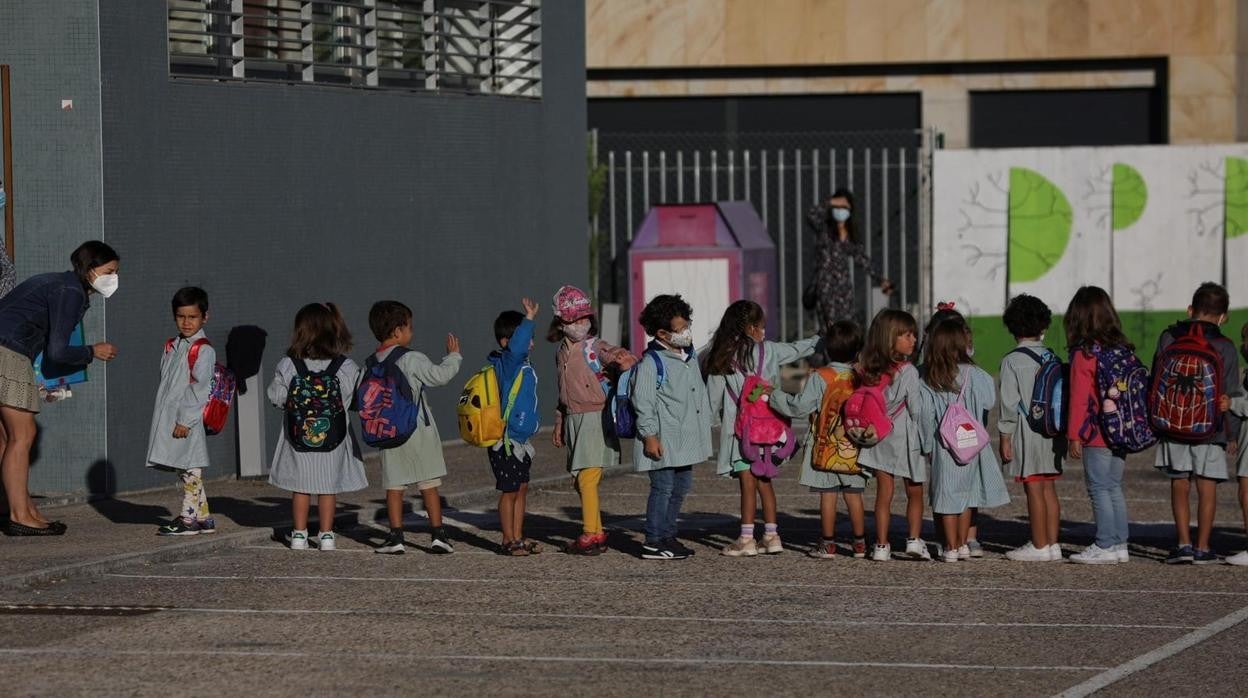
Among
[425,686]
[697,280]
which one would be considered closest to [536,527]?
[425,686]

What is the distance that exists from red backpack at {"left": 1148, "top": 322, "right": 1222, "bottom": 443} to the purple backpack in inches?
2.5

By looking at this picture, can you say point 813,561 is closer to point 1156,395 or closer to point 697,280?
point 1156,395

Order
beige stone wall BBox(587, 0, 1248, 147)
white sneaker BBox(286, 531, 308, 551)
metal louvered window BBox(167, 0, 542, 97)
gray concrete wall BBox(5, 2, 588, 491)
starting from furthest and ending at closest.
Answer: beige stone wall BBox(587, 0, 1248, 147) → metal louvered window BBox(167, 0, 542, 97) → gray concrete wall BBox(5, 2, 588, 491) → white sneaker BBox(286, 531, 308, 551)

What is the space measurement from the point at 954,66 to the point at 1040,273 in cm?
545

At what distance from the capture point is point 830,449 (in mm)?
11484

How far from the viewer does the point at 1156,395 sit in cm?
1118

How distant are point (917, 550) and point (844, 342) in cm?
119

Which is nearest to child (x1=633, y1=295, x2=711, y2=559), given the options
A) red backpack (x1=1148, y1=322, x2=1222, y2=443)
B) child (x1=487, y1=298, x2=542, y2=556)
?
child (x1=487, y1=298, x2=542, y2=556)

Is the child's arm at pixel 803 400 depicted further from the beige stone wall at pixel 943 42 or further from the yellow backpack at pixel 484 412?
the beige stone wall at pixel 943 42

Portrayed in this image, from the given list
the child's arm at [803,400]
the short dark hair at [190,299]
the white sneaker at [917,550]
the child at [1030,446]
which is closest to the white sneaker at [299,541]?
the short dark hair at [190,299]

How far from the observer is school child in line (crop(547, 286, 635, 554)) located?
38.2 ft

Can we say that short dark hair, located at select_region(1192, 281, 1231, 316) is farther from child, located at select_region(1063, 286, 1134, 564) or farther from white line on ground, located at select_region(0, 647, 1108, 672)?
white line on ground, located at select_region(0, 647, 1108, 672)

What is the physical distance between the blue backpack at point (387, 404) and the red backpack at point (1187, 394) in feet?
12.8

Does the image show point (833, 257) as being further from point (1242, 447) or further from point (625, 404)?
point (1242, 447)
